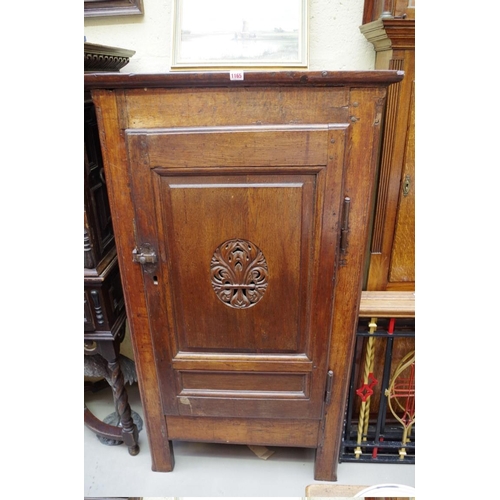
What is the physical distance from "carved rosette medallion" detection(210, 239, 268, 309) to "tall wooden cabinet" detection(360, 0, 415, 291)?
1.48 feet

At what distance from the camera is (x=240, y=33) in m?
1.27

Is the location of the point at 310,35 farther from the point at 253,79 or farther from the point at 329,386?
the point at 329,386

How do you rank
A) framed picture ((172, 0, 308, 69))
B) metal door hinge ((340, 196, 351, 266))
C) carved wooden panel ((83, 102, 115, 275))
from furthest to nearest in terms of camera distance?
framed picture ((172, 0, 308, 69)) < carved wooden panel ((83, 102, 115, 275)) < metal door hinge ((340, 196, 351, 266))

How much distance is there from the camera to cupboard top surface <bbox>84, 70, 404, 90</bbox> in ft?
2.84

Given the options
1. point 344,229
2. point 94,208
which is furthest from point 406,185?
point 94,208

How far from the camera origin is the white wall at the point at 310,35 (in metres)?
1.27

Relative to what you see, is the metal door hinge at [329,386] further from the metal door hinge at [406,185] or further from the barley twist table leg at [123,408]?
the barley twist table leg at [123,408]

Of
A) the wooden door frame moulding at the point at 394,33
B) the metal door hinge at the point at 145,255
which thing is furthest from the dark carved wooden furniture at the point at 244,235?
the wooden door frame moulding at the point at 394,33

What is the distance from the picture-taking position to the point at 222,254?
1.06 meters

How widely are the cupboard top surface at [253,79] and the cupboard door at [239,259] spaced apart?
0.32 ft

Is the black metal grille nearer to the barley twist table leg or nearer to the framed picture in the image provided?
the barley twist table leg

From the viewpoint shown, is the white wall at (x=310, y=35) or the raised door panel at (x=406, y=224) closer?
the raised door panel at (x=406, y=224)

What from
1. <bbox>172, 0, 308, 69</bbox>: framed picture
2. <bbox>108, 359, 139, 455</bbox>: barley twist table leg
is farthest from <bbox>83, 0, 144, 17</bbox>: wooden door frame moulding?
<bbox>108, 359, 139, 455</bbox>: barley twist table leg

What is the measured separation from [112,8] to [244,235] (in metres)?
0.94
